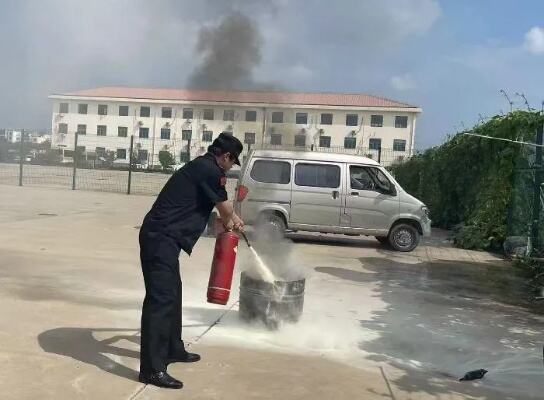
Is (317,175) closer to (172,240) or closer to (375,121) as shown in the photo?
(375,121)

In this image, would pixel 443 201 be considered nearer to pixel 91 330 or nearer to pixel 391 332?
pixel 391 332

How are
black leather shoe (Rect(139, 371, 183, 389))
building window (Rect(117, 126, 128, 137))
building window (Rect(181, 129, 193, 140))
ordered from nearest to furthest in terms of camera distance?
black leather shoe (Rect(139, 371, 183, 389))
building window (Rect(181, 129, 193, 140))
building window (Rect(117, 126, 128, 137))

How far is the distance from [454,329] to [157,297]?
3407 mm

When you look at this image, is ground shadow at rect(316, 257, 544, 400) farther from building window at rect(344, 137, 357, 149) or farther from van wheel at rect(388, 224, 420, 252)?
building window at rect(344, 137, 357, 149)

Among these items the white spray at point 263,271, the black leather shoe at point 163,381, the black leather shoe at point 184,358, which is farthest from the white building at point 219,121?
the black leather shoe at point 163,381

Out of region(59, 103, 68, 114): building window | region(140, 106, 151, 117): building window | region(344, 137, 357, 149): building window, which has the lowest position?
region(344, 137, 357, 149): building window

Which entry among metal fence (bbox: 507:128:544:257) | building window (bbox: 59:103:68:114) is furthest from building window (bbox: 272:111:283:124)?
building window (bbox: 59:103:68:114)

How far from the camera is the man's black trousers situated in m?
3.97

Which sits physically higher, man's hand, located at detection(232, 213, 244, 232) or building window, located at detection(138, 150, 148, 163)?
building window, located at detection(138, 150, 148, 163)

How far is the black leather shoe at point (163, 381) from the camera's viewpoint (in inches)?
152

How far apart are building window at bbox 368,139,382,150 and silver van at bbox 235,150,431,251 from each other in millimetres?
7657

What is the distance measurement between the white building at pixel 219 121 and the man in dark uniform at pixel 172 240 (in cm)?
216

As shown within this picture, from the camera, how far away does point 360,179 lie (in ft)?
38.5

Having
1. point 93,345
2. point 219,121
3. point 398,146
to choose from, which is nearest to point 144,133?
point 398,146
